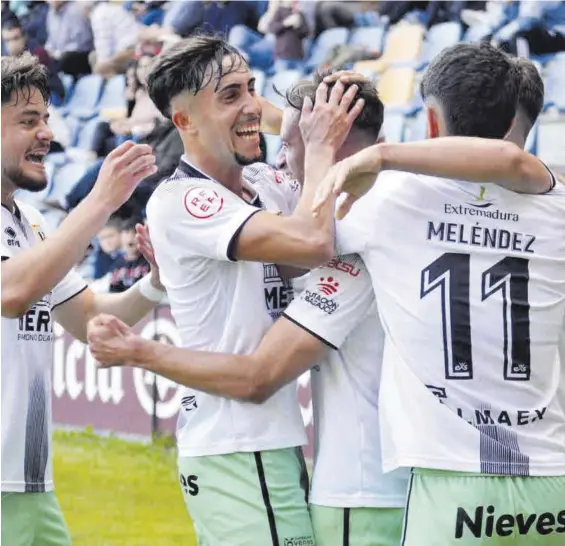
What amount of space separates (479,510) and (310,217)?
32.5 inches

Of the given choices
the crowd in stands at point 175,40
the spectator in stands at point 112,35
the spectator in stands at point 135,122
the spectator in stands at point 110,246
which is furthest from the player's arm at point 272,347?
the spectator in stands at point 112,35

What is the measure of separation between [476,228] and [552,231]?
214 mm

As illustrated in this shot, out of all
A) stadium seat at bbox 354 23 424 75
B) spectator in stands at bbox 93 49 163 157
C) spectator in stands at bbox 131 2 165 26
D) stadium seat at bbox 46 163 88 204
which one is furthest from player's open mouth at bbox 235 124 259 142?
spectator in stands at bbox 131 2 165 26

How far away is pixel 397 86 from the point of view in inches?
422

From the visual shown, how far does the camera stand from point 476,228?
2953mm

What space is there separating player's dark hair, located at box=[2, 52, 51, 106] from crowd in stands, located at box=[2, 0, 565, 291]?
4.62m

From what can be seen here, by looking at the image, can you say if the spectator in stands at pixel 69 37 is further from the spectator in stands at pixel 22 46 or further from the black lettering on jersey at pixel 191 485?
the black lettering on jersey at pixel 191 485

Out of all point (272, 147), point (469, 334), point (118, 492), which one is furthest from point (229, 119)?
point (272, 147)

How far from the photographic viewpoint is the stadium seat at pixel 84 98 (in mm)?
13648

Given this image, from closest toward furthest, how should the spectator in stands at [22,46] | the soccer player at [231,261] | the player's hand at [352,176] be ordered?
the player's hand at [352,176], the soccer player at [231,261], the spectator in stands at [22,46]

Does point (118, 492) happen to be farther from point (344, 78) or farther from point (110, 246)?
point (344, 78)

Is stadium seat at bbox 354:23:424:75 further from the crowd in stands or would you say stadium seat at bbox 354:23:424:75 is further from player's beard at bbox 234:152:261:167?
player's beard at bbox 234:152:261:167

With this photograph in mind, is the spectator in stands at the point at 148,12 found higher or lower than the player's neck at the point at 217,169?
lower

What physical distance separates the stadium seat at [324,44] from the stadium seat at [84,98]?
317 cm
